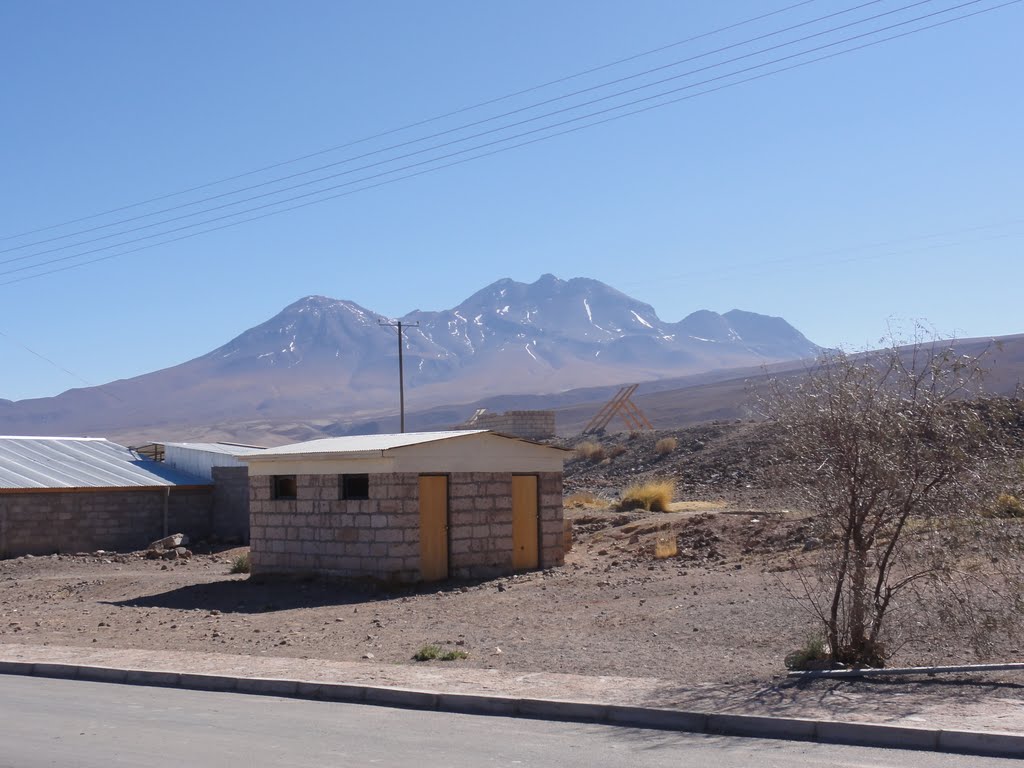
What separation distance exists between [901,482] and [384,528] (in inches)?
480

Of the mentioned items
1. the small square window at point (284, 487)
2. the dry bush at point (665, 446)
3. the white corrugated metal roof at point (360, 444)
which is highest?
the white corrugated metal roof at point (360, 444)

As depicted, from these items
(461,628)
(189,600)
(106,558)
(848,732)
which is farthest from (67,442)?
(848,732)

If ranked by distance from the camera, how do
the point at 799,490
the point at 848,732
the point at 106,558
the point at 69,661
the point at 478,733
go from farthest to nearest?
the point at 106,558
the point at 69,661
the point at 799,490
the point at 478,733
the point at 848,732

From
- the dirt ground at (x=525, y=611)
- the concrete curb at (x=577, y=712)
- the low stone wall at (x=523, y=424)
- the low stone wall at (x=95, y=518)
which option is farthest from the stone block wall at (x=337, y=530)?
the low stone wall at (x=523, y=424)

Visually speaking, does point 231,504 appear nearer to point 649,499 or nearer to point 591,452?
point 649,499

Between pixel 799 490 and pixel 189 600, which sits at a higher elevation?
pixel 799 490

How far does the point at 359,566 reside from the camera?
21.8 meters

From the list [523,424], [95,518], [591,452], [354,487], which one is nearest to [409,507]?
[354,487]

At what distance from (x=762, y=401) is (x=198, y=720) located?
6430 millimetres

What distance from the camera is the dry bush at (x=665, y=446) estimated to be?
165 feet

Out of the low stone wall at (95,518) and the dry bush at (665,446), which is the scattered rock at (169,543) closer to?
the low stone wall at (95,518)

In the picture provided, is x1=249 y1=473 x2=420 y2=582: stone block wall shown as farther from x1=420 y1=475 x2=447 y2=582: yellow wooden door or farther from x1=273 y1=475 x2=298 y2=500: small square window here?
x1=420 y1=475 x2=447 y2=582: yellow wooden door

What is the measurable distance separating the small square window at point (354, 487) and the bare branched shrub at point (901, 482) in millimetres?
11627

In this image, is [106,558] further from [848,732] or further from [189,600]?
[848,732]
